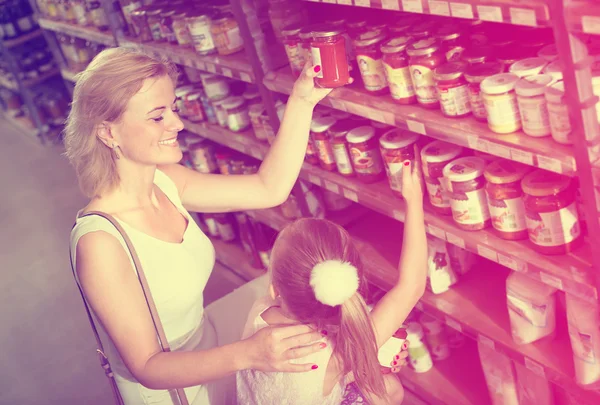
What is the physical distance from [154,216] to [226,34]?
50.3 inches

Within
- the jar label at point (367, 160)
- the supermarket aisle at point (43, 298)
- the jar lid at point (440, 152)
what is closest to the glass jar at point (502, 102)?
the jar lid at point (440, 152)

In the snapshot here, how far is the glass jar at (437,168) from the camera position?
223 centimetres

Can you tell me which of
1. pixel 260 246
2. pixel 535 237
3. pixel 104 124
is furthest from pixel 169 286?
pixel 260 246

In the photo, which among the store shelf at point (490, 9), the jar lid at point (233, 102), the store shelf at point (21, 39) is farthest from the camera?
the store shelf at point (21, 39)

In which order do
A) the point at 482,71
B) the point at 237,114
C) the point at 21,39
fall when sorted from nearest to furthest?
the point at 482,71 → the point at 237,114 → the point at 21,39

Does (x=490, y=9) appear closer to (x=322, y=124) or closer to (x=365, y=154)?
(x=365, y=154)

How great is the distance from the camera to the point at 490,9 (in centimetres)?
169

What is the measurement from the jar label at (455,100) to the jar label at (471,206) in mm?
246

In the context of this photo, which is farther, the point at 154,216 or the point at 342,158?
the point at 342,158

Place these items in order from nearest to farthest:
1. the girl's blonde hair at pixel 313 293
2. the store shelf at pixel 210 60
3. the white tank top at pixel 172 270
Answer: the girl's blonde hair at pixel 313 293, the white tank top at pixel 172 270, the store shelf at pixel 210 60

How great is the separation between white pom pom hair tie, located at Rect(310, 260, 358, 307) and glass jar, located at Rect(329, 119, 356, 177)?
108 cm

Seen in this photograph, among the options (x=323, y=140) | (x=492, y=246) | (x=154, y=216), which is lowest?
(x=492, y=246)

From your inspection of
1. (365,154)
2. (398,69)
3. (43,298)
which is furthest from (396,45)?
(43,298)

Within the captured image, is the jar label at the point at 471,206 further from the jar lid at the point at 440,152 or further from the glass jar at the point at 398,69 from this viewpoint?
the glass jar at the point at 398,69
